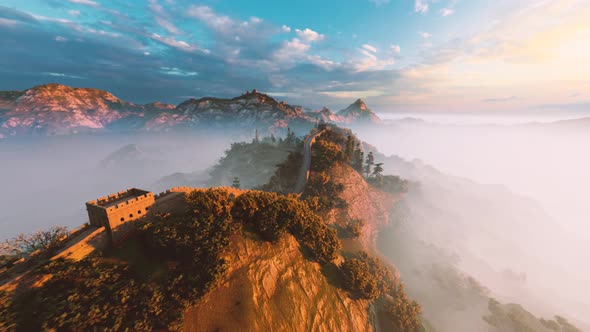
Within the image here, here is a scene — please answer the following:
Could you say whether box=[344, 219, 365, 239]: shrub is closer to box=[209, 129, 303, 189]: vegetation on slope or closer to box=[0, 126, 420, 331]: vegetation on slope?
box=[0, 126, 420, 331]: vegetation on slope

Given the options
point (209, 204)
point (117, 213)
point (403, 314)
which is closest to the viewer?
point (117, 213)

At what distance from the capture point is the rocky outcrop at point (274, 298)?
98.6 feet

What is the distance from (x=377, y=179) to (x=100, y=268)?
131m

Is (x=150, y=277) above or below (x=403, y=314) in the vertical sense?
above

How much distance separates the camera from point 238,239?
3938 cm

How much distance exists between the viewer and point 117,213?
31.9 meters

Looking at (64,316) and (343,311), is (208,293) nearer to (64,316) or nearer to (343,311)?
(64,316)

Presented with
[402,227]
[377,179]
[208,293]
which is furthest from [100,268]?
[377,179]

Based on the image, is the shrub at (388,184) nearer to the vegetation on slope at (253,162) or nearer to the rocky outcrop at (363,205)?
the rocky outcrop at (363,205)

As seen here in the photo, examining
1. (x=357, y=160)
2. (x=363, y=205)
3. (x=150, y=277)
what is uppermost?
(x=150, y=277)

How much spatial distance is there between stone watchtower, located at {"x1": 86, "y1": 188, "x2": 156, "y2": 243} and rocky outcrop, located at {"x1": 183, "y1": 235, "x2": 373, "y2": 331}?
52.3 ft

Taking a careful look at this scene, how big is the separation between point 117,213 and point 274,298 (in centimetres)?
2848

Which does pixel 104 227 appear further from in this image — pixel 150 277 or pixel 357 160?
pixel 357 160

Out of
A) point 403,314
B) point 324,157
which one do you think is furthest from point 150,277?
point 324,157
